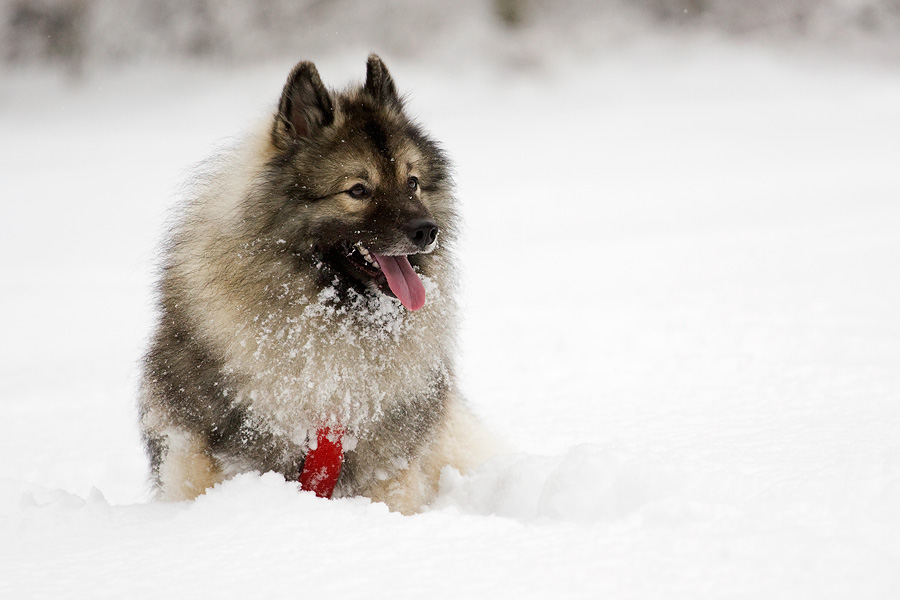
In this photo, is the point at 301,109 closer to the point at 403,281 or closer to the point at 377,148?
the point at 377,148

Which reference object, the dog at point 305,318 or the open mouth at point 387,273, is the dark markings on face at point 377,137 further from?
the open mouth at point 387,273

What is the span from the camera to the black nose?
2240 millimetres

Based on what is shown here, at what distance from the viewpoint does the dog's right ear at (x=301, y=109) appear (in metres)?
2.37

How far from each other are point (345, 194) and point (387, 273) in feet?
0.95

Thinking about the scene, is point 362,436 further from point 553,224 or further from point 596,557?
point 553,224

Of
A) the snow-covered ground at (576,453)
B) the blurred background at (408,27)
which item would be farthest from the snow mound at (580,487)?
the blurred background at (408,27)

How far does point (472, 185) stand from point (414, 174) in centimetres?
1601

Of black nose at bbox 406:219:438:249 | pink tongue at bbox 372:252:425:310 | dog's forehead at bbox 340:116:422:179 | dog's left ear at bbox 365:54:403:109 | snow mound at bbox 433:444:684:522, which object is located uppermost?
dog's left ear at bbox 365:54:403:109

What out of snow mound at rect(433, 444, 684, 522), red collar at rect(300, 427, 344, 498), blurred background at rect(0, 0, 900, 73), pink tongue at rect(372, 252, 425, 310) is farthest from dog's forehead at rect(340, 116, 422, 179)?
blurred background at rect(0, 0, 900, 73)

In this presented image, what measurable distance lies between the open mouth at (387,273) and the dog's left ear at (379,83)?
636 millimetres

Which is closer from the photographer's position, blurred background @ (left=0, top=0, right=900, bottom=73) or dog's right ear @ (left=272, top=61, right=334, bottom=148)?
dog's right ear @ (left=272, top=61, right=334, bottom=148)

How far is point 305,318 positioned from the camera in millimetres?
2330

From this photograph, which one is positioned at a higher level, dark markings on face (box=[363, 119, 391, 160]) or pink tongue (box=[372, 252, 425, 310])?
dark markings on face (box=[363, 119, 391, 160])

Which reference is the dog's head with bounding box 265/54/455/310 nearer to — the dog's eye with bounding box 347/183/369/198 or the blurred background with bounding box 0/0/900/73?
the dog's eye with bounding box 347/183/369/198
